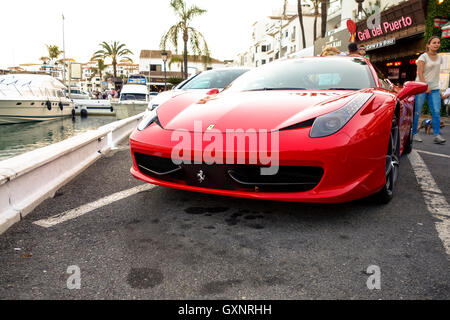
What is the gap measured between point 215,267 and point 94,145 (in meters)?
3.26

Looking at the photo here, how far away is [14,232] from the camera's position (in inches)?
84.6

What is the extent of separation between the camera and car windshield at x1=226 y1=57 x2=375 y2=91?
3002 mm

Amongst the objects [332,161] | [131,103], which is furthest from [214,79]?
[131,103]

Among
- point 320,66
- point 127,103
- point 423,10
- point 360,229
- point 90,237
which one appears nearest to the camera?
point 90,237

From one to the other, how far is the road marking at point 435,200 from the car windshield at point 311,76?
102cm

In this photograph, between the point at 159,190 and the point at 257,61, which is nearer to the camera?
the point at 159,190

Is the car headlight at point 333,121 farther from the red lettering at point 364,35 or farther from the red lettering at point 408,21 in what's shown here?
the red lettering at point 364,35

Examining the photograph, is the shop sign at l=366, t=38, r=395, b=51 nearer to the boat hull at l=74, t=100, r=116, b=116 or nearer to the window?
the boat hull at l=74, t=100, r=116, b=116

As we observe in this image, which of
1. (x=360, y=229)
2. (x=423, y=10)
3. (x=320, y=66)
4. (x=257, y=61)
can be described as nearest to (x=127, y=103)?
(x=423, y=10)

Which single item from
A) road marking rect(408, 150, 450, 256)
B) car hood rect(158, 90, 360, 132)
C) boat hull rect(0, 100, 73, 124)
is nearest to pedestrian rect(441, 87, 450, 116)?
road marking rect(408, 150, 450, 256)

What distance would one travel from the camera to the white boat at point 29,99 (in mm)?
15180

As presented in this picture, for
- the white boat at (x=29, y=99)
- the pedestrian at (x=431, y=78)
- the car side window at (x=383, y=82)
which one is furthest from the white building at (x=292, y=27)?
the car side window at (x=383, y=82)

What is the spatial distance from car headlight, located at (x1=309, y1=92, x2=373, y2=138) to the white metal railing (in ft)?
6.27
